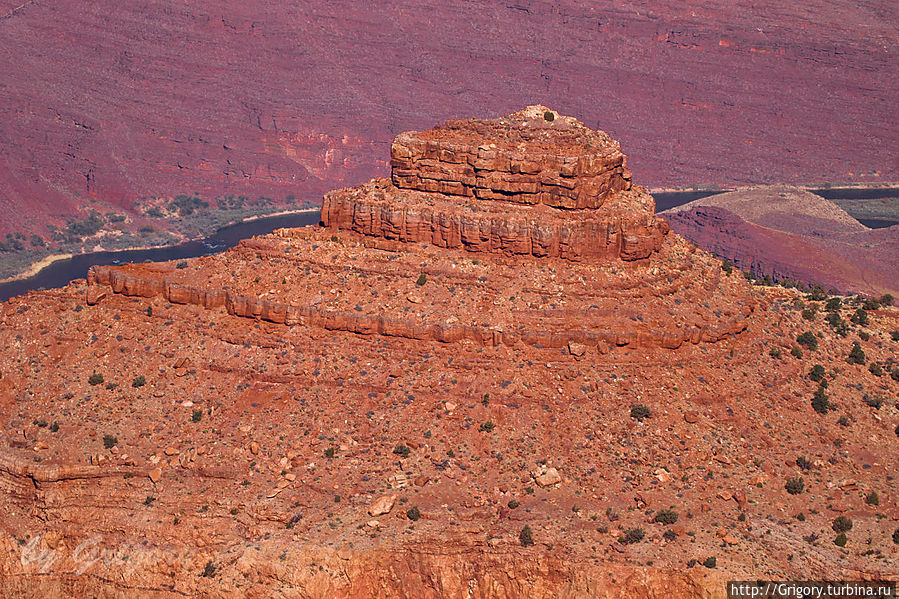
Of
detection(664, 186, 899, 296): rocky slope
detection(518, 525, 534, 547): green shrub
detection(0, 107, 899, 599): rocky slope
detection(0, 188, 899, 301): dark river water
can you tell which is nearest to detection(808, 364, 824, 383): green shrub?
detection(0, 107, 899, 599): rocky slope

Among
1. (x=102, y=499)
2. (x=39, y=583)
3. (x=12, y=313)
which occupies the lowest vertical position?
(x=39, y=583)

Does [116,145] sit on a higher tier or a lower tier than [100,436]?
lower

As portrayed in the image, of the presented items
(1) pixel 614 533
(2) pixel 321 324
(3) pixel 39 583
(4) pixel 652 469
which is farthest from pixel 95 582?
(4) pixel 652 469

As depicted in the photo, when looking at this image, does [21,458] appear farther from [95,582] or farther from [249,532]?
[249,532]

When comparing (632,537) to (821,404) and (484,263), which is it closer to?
(821,404)

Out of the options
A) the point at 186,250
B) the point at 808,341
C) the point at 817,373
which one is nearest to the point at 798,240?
the point at 808,341
